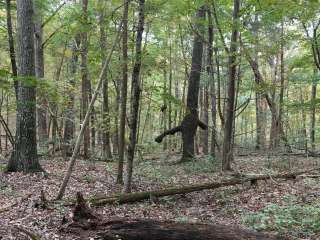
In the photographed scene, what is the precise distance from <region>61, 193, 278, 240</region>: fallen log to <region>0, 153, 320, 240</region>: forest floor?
389 mm

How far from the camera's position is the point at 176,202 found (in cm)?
987

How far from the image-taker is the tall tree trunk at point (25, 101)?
11805 millimetres

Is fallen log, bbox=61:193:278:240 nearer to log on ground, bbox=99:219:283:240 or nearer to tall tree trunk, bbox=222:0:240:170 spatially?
log on ground, bbox=99:219:283:240

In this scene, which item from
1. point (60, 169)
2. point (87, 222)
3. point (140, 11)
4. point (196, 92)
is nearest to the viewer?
point (87, 222)

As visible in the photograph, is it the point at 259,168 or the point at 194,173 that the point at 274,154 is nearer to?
the point at 259,168

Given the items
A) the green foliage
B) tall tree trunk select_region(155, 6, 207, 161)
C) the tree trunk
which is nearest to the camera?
the green foliage

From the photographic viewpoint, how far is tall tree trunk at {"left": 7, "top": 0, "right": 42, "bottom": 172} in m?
11.8

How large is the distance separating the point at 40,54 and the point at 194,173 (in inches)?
360

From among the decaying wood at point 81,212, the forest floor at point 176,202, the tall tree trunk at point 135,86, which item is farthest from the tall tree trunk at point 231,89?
the decaying wood at point 81,212

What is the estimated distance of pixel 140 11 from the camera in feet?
33.2

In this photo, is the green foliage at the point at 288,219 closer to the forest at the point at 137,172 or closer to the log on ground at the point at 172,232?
the forest at the point at 137,172

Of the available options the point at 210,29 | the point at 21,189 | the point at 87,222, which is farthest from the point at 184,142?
the point at 87,222

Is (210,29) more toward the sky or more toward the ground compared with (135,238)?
more toward the sky

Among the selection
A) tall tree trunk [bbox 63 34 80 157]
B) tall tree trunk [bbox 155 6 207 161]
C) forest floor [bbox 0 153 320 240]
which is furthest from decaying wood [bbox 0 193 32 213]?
tall tree trunk [bbox 155 6 207 161]
